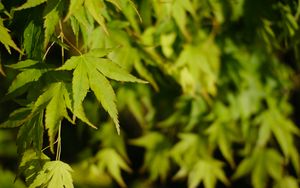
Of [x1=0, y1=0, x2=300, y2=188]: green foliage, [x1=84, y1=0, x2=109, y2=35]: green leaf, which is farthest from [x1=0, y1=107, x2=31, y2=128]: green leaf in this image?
[x1=84, y1=0, x2=109, y2=35]: green leaf

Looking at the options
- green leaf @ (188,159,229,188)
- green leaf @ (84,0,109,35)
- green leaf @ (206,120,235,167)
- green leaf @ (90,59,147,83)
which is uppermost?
green leaf @ (84,0,109,35)

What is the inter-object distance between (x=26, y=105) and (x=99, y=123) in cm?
81

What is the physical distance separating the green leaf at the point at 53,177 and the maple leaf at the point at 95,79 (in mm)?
A: 116

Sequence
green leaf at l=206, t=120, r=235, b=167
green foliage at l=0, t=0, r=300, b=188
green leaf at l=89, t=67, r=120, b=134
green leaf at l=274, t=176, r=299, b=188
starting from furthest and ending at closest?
green leaf at l=274, t=176, r=299, b=188 < green leaf at l=206, t=120, r=235, b=167 < green foliage at l=0, t=0, r=300, b=188 < green leaf at l=89, t=67, r=120, b=134

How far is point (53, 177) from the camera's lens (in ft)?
2.89

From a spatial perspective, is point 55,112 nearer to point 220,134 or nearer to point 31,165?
point 31,165

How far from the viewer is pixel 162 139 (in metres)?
1.84

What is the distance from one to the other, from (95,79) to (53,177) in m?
0.22

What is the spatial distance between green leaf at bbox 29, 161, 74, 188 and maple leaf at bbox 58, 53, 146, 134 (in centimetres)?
12

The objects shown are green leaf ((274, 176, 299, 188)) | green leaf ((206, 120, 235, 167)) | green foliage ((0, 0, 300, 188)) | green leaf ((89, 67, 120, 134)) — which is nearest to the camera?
green leaf ((89, 67, 120, 134))

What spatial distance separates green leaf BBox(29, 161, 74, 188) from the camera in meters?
0.88

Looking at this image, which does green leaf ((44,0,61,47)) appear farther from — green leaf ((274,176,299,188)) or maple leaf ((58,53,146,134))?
green leaf ((274,176,299,188))

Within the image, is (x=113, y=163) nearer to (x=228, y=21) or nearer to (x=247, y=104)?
(x=247, y=104)

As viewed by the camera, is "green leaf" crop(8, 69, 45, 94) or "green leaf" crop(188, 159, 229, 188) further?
"green leaf" crop(188, 159, 229, 188)
